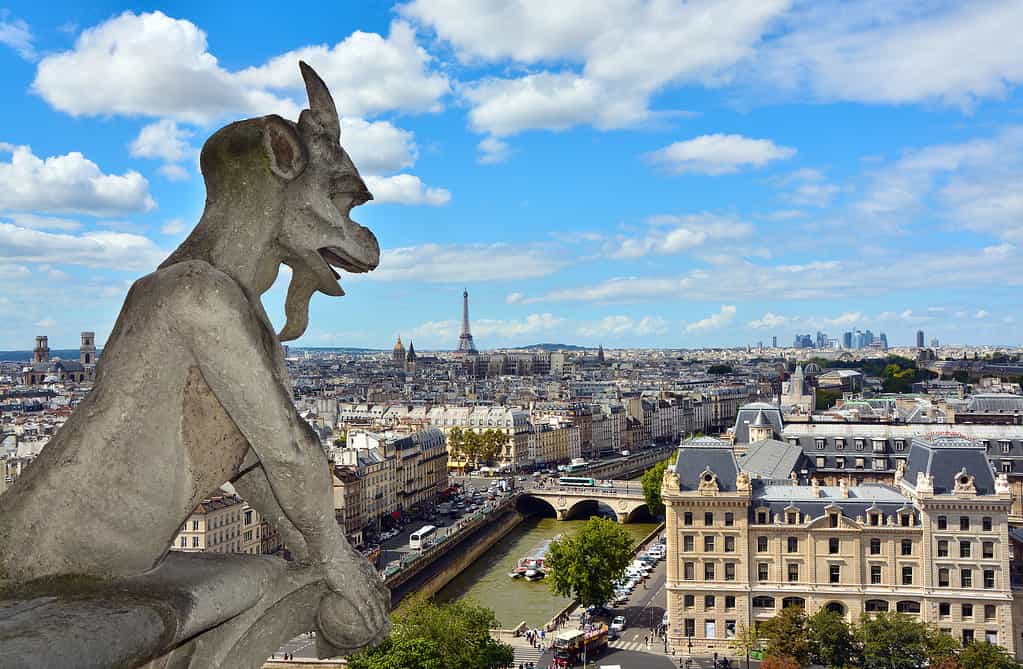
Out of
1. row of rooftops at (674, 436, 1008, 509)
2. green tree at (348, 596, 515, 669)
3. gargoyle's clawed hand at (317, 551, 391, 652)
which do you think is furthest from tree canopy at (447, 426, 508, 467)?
gargoyle's clawed hand at (317, 551, 391, 652)

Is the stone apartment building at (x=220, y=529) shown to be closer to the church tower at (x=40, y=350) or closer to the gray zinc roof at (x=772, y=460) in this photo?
the gray zinc roof at (x=772, y=460)

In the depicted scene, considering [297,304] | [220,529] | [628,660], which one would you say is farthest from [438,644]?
[297,304]

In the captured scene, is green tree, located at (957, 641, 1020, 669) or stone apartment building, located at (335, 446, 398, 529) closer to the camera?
green tree, located at (957, 641, 1020, 669)

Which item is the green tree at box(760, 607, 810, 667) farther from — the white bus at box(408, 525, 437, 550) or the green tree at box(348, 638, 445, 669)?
the white bus at box(408, 525, 437, 550)

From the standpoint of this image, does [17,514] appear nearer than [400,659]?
Yes

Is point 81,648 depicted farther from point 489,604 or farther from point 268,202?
point 489,604

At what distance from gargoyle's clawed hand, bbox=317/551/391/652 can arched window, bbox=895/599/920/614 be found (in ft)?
108

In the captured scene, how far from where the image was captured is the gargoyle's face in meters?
4.30

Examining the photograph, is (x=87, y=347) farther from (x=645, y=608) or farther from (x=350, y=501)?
(x=645, y=608)

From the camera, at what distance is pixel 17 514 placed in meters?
3.52

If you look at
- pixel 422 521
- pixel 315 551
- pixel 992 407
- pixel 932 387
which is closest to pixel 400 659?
pixel 315 551

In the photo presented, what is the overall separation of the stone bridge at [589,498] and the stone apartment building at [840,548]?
29.4 meters

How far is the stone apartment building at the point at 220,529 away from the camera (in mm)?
38500

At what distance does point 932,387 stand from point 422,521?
284ft
